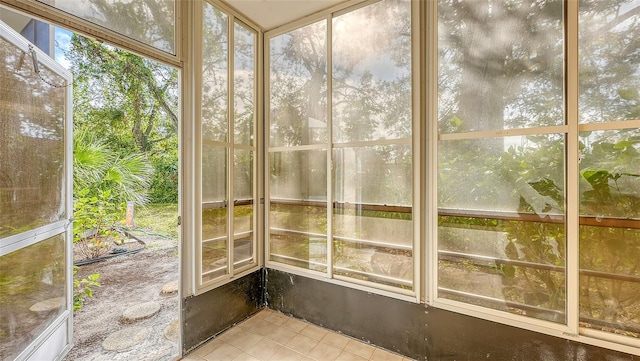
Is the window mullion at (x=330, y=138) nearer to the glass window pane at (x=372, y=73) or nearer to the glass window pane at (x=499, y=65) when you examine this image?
the glass window pane at (x=372, y=73)

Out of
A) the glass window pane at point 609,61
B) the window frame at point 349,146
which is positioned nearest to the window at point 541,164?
the glass window pane at point 609,61

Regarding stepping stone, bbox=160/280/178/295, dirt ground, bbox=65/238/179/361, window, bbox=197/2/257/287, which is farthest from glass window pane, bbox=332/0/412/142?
stepping stone, bbox=160/280/178/295

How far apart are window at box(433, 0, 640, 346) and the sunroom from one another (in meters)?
0.01

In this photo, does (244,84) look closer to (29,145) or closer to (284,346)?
(29,145)

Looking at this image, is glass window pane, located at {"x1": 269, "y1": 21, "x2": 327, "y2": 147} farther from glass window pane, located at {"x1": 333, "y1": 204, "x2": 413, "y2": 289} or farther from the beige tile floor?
the beige tile floor

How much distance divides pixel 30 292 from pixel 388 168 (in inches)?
106

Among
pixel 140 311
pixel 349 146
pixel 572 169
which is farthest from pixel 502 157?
pixel 140 311

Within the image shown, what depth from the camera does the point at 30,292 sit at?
1.70 m

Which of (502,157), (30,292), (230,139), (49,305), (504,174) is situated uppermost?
(230,139)

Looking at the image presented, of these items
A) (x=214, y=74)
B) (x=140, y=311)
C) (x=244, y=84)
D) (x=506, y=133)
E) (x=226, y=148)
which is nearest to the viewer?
(x=506, y=133)

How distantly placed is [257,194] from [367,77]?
5.36 ft

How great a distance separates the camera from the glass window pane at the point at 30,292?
1.50 m

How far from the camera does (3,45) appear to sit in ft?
4.75

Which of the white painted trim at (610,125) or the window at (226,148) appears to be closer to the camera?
the white painted trim at (610,125)
